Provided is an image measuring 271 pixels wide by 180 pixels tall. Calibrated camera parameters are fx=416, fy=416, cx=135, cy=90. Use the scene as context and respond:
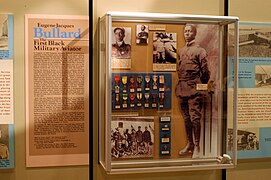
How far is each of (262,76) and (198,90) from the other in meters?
0.47

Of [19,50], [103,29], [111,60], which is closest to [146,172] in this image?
[111,60]

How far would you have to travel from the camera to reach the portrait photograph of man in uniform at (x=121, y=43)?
7.95ft

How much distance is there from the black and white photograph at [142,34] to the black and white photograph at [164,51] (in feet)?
0.16

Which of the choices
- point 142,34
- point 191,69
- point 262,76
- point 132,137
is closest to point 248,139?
point 262,76

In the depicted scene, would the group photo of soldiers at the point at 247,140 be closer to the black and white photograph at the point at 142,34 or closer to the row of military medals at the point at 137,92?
the row of military medals at the point at 137,92

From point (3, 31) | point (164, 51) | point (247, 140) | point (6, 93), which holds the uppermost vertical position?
point (3, 31)

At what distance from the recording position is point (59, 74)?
2.44 metres

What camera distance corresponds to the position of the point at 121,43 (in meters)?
2.44

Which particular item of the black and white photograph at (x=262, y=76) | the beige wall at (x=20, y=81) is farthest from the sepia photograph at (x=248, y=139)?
the beige wall at (x=20, y=81)

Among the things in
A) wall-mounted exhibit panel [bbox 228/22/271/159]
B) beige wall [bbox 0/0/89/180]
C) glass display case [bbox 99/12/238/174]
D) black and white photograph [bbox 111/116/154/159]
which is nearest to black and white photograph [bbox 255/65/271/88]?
wall-mounted exhibit panel [bbox 228/22/271/159]

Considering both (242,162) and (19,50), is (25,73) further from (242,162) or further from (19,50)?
(242,162)

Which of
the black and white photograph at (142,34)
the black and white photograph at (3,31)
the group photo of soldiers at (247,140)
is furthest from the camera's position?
the group photo of soldiers at (247,140)

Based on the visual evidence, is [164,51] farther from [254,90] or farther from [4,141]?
[4,141]

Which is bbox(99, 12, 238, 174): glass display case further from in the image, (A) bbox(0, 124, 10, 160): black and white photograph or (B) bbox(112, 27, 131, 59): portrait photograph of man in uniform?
(A) bbox(0, 124, 10, 160): black and white photograph
